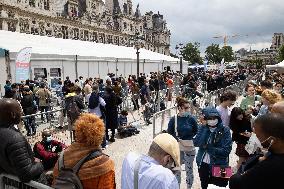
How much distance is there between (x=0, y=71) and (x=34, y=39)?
8842 millimetres

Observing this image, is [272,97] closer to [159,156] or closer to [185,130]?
[185,130]

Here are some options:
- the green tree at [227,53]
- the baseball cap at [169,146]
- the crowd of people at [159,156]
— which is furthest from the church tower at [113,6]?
the baseball cap at [169,146]

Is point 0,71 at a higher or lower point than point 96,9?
lower

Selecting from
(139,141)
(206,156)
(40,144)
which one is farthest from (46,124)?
(206,156)

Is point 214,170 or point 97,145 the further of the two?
point 214,170

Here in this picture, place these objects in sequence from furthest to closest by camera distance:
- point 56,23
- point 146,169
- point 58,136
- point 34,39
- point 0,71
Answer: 1. point 56,23
2. point 34,39
3. point 0,71
4. point 58,136
5. point 146,169

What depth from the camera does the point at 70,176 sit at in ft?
10.1

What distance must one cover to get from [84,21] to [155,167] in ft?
Answer: 243

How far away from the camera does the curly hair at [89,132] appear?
3.27m

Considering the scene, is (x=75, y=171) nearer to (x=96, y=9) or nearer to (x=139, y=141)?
(x=139, y=141)

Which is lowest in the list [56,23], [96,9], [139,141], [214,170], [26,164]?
[139,141]

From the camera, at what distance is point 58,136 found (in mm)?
10352

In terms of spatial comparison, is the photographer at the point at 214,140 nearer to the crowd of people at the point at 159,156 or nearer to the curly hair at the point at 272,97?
the crowd of people at the point at 159,156

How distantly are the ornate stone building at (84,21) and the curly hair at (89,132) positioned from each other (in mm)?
49373
